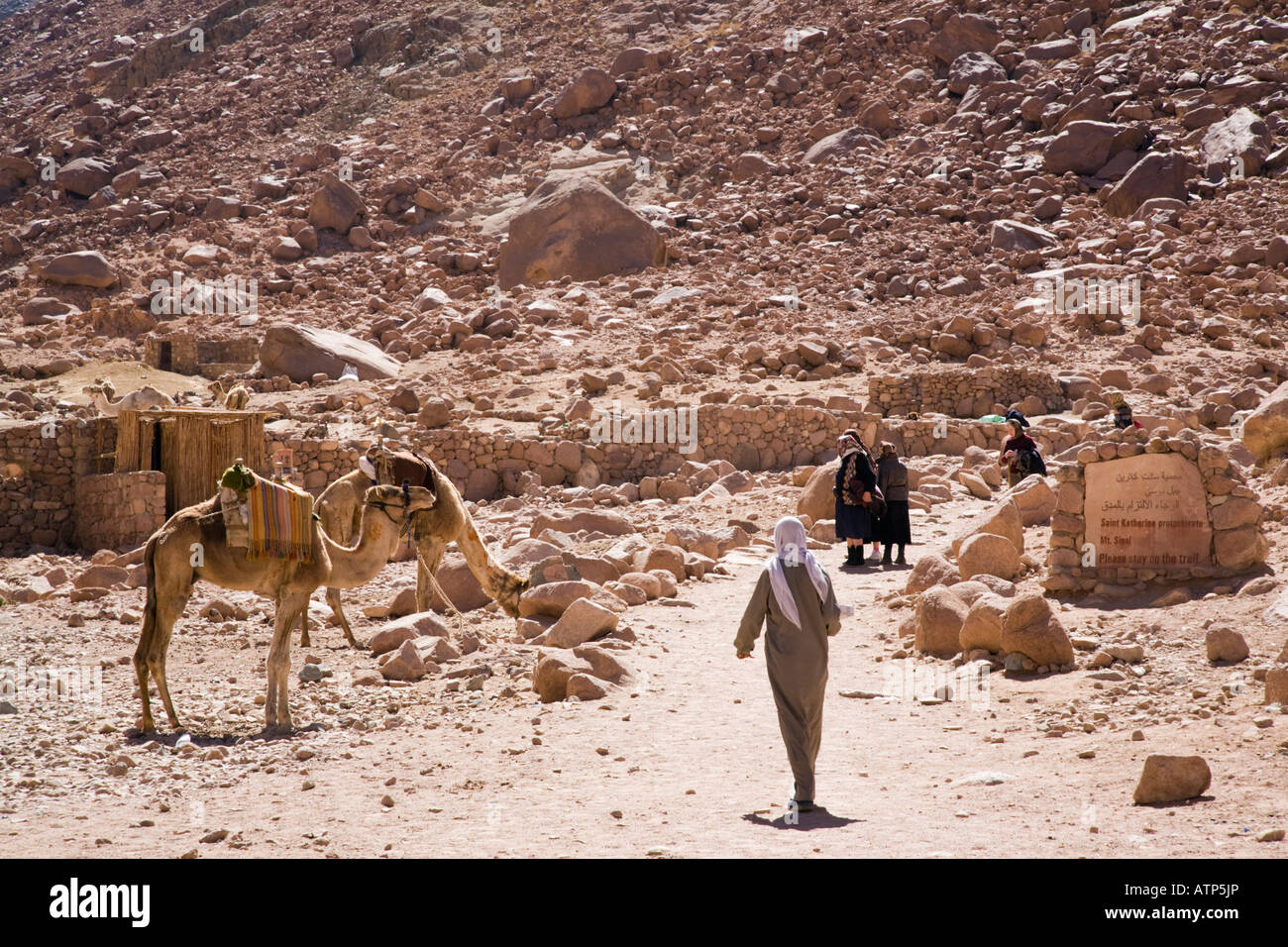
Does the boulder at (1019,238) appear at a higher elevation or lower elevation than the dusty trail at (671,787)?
higher

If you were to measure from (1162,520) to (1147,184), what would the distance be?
20.9 m

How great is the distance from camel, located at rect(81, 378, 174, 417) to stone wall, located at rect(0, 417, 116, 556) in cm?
33

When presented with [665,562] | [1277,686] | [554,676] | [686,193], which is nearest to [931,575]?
[665,562]

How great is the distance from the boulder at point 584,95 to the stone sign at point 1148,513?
28.7m

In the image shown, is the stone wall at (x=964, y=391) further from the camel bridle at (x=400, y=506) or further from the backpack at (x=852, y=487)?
the camel bridle at (x=400, y=506)

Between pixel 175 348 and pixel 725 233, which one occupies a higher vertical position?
pixel 725 233

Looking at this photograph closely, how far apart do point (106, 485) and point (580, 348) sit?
991cm

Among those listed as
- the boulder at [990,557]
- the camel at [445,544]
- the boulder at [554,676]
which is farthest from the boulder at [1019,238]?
the boulder at [554,676]

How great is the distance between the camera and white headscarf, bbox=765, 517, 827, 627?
548 centimetres

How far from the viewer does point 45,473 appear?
Answer: 14477 mm

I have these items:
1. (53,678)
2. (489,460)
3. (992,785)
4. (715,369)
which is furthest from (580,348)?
(992,785)

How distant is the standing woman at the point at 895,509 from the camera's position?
453 inches
